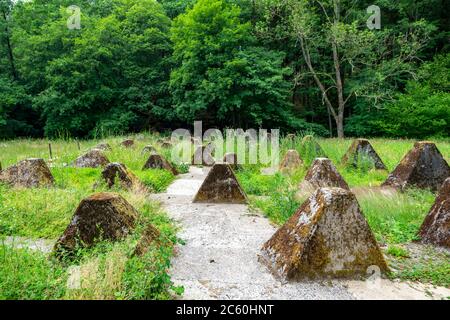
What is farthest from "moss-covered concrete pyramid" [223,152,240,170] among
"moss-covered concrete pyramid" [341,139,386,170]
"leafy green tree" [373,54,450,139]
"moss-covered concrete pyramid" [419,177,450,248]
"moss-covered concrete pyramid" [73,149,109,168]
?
"leafy green tree" [373,54,450,139]

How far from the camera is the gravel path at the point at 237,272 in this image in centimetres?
270

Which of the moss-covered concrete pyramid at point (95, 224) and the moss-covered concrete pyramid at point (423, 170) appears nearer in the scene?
the moss-covered concrete pyramid at point (95, 224)

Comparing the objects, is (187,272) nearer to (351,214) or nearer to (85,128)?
(351,214)

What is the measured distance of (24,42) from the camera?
78.3 ft

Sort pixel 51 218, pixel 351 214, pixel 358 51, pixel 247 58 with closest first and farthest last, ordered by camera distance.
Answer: pixel 351 214
pixel 51 218
pixel 358 51
pixel 247 58

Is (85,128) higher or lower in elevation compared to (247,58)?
lower

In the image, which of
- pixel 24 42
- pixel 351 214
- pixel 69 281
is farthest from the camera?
pixel 24 42

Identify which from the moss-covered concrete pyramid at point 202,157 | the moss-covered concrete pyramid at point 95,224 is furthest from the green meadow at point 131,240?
the moss-covered concrete pyramid at point 202,157

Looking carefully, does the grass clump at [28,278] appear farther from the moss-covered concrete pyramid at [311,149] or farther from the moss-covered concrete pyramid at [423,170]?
the moss-covered concrete pyramid at [311,149]

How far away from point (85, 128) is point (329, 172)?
72.8 feet

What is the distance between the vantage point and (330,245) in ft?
9.91

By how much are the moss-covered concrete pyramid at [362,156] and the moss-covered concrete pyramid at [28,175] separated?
7283mm

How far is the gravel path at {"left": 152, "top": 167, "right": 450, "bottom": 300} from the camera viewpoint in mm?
2697

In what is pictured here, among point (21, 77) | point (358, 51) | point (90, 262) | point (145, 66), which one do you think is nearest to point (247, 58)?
point (358, 51)
